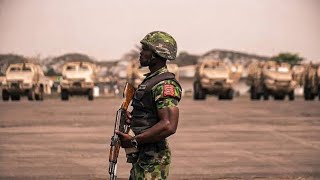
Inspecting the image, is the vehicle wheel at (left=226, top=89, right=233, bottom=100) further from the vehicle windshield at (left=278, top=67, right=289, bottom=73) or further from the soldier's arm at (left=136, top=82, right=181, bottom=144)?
the soldier's arm at (left=136, top=82, right=181, bottom=144)

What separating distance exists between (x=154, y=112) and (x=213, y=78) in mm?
25523

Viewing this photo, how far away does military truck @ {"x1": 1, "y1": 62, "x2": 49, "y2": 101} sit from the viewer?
2888 centimetres

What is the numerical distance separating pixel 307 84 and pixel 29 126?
18.9 metres

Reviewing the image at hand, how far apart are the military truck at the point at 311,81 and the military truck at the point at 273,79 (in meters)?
0.95

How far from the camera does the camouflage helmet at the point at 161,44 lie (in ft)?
12.7

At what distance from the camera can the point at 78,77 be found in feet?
96.7

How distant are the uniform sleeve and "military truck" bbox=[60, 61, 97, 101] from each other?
25.8m

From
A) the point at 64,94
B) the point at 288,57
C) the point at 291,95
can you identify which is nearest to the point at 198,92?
the point at 291,95

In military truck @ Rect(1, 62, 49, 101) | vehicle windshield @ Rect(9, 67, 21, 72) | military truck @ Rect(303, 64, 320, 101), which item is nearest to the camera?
military truck @ Rect(1, 62, 49, 101)

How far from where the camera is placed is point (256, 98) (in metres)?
32.7

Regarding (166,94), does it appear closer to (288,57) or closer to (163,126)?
(163,126)

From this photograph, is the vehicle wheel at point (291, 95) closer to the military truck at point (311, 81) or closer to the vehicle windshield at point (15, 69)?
the military truck at point (311, 81)

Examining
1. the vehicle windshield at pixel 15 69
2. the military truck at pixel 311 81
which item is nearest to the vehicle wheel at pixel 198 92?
the military truck at pixel 311 81

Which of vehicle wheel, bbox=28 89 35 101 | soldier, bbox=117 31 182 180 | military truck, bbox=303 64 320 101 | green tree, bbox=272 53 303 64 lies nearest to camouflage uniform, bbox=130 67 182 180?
soldier, bbox=117 31 182 180
